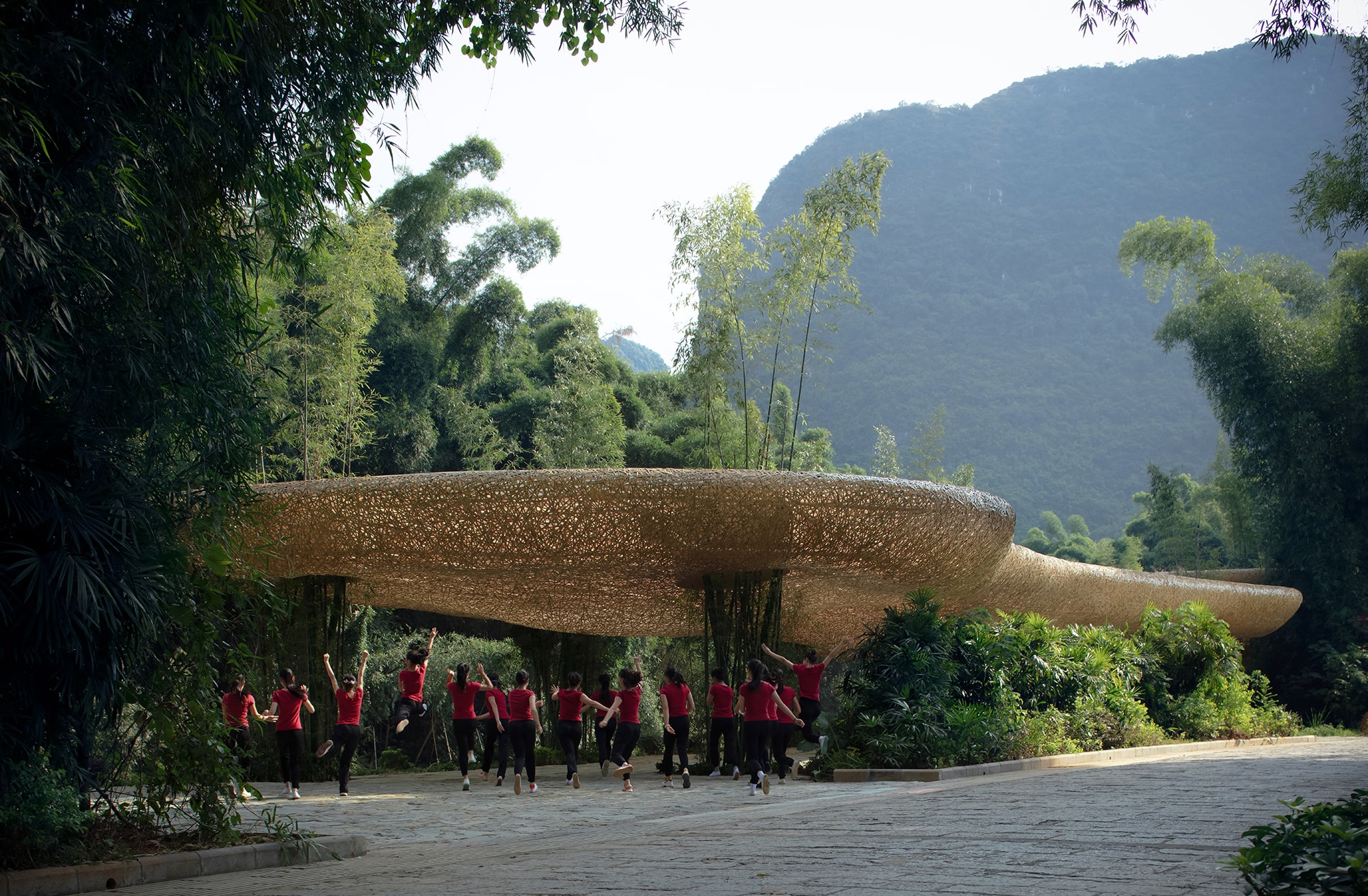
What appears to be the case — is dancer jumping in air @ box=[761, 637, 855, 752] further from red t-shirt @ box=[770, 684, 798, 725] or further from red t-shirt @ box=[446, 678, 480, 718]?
red t-shirt @ box=[446, 678, 480, 718]

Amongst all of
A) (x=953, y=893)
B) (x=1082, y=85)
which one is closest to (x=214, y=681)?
(x=953, y=893)

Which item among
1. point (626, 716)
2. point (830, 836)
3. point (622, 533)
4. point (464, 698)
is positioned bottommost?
point (830, 836)

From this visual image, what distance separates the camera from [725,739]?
11.6m

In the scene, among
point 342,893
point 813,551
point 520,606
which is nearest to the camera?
point 342,893

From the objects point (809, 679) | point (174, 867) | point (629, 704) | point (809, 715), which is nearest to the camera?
point (174, 867)

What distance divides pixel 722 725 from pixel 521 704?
242 cm

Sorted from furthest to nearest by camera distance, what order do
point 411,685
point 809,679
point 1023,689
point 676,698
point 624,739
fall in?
point 1023,689, point 809,679, point 411,685, point 676,698, point 624,739

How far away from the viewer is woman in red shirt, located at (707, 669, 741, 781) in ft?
36.2

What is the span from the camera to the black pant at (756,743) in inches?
377

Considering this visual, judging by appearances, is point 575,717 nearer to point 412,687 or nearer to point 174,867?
point 412,687

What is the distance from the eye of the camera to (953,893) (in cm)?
408

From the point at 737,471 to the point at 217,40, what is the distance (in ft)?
23.2

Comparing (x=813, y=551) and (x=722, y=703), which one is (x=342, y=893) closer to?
(x=722, y=703)

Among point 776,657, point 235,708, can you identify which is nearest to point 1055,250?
point 776,657
